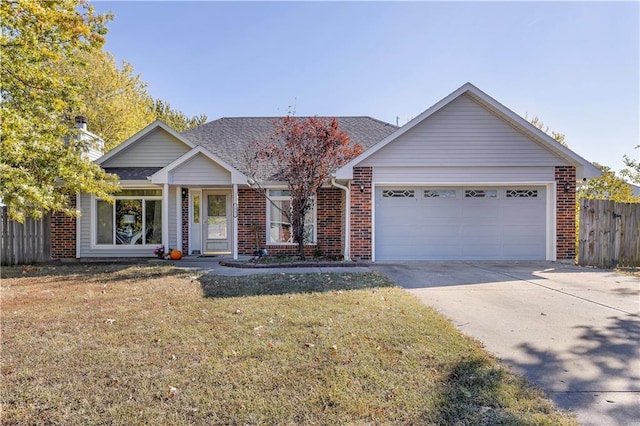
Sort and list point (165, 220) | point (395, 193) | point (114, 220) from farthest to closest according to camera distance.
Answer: point (114, 220)
point (165, 220)
point (395, 193)

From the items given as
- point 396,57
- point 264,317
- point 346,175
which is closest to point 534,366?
point 264,317

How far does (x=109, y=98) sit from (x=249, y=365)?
2619 cm

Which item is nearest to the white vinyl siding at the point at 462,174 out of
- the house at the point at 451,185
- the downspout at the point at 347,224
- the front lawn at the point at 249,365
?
the house at the point at 451,185

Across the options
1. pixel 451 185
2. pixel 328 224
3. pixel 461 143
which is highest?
pixel 461 143

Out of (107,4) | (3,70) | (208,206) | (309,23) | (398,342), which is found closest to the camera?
(398,342)

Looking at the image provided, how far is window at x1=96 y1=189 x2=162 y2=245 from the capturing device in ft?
41.2

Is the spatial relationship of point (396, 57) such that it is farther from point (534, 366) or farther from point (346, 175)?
point (534, 366)

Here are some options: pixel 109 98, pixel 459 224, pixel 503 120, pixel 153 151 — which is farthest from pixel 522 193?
pixel 109 98

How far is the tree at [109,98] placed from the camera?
22938 mm

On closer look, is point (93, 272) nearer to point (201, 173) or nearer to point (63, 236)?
point (63, 236)

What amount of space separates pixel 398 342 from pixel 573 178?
991 centimetres

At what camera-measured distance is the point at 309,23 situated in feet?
39.1

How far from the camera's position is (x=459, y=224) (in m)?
11.2

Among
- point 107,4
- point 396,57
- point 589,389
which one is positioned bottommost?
point 589,389
